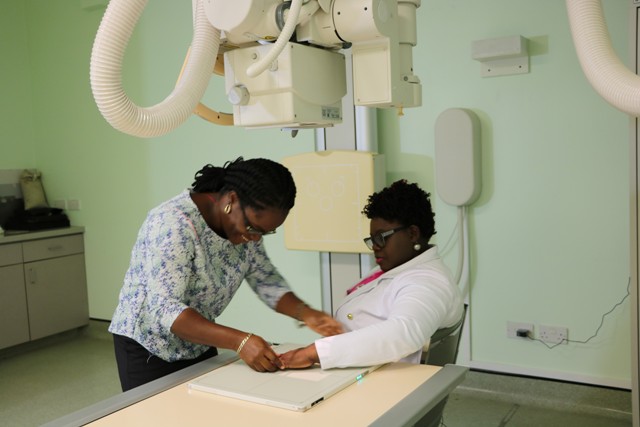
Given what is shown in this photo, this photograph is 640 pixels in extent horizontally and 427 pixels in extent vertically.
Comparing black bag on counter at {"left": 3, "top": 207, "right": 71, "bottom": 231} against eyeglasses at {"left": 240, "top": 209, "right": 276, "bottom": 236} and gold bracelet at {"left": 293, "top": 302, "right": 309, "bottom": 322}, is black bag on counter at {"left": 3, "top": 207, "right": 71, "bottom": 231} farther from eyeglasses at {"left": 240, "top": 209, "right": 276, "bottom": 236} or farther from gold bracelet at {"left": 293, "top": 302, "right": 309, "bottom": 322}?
eyeglasses at {"left": 240, "top": 209, "right": 276, "bottom": 236}

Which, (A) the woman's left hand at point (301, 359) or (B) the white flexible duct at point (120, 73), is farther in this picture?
(A) the woman's left hand at point (301, 359)

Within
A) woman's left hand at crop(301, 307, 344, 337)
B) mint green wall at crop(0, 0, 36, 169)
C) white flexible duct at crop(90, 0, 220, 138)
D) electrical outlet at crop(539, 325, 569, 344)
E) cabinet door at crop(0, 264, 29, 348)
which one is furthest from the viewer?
mint green wall at crop(0, 0, 36, 169)

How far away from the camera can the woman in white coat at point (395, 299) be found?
162 centimetres

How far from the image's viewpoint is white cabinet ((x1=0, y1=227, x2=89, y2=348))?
424cm

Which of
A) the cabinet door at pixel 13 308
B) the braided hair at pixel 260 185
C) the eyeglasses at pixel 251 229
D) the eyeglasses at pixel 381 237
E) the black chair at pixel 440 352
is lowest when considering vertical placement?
the cabinet door at pixel 13 308

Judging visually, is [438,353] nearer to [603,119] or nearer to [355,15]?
[355,15]

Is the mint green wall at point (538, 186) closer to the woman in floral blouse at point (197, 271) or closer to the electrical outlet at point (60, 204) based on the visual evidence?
the woman in floral blouse at point (197, 271)

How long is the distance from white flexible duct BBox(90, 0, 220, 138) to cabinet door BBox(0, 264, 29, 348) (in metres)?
3.43

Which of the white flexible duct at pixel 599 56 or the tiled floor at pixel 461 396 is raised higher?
the white flexible duct at pixel 599 56

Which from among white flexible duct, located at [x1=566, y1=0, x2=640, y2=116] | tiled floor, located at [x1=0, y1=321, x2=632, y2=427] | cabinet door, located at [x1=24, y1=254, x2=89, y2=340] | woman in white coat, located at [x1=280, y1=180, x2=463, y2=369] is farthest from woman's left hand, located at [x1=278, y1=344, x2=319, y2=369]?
cabinet door, located at [x1=24, y1=254, x2=89, y2=340]

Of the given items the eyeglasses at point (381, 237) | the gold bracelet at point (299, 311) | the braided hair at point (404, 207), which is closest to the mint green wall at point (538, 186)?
the braided hair at point (404, 207)

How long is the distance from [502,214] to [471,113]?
517 millimetres

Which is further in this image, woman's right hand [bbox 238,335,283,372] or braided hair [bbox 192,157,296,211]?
braided hair [bbox 192,157,296,211]

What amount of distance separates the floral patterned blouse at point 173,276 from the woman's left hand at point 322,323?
9.6 inches
